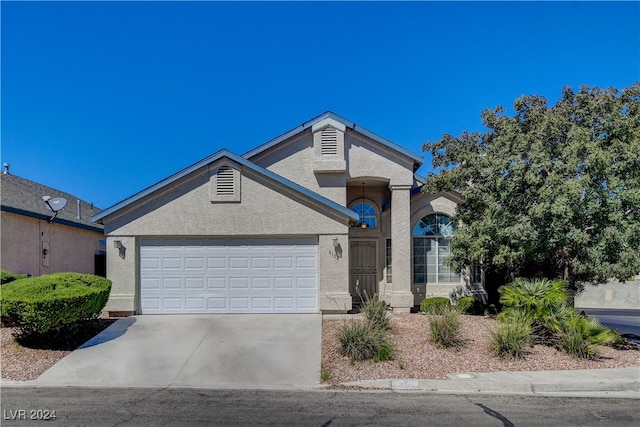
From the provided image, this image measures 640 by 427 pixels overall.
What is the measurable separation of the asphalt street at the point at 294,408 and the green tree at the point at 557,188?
471 centimetres

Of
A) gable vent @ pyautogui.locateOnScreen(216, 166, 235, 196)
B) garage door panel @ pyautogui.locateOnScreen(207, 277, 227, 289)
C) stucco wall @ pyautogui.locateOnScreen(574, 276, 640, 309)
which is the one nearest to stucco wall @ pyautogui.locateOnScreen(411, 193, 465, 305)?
gable vent @ pyautogui.locateOnScreen(216, 166, 235, 196)

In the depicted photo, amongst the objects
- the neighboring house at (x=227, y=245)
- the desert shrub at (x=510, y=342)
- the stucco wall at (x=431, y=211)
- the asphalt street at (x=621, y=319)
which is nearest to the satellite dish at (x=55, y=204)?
the neighboring house at (x=227, y=245)

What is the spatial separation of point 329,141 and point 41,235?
11.6 m

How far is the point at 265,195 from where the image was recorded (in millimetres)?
12914

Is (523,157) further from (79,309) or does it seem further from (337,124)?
(79,309)

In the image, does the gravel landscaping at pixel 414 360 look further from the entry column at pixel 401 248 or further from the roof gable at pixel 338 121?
the roof gable at pixel 338 121

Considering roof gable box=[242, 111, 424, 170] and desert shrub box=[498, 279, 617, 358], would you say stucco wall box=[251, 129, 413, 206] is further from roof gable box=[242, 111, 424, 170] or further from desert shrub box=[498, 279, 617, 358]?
desert shrub box=[498, 279, 617, 358]

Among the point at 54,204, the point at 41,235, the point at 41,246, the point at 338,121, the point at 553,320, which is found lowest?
the point at 553,320

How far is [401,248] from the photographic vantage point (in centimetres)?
1458

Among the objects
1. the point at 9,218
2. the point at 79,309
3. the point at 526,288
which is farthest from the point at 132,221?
the point at 526,288

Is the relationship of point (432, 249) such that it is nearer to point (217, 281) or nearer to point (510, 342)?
point (510, 342)

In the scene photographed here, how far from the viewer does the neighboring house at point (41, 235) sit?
46.4ft

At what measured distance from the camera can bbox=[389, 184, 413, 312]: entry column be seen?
1438 centimetres

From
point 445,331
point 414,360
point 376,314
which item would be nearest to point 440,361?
point 414,360
